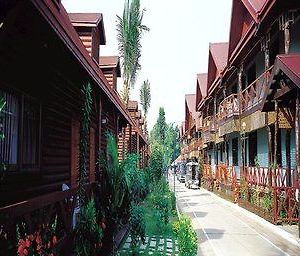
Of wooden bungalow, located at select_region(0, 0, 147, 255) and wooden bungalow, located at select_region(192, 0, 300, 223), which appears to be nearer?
wooden bungalow, located at select_region(0, 0, 147, 255)

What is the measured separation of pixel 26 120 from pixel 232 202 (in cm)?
1556

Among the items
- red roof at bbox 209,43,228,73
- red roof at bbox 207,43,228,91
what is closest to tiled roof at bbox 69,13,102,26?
red roof at bbox 209,43,228,73

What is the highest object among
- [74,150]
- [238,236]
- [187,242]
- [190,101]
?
[190,101]

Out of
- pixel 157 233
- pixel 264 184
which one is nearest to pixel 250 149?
pixel 264 184

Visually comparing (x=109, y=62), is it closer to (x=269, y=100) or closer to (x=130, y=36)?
(x=269, y=100)

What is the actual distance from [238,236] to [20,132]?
733 centimetres

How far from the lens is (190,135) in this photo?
5894 centimetres

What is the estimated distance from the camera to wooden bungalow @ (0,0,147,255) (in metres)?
3.96

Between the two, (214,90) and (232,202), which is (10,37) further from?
(214,90)

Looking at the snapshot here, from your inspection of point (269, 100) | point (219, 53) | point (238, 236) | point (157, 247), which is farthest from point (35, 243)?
point (219, 53)

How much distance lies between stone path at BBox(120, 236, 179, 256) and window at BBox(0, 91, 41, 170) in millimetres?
3040

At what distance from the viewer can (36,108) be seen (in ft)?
22.2

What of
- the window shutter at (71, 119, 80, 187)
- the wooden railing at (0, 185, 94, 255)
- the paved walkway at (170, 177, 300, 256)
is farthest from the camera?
the window shutter at (71, 119, 80, 187)

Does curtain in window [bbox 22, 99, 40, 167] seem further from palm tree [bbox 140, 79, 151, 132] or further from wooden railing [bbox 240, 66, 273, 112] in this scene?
palm tree [bbox 140, 79, 151, 132]
